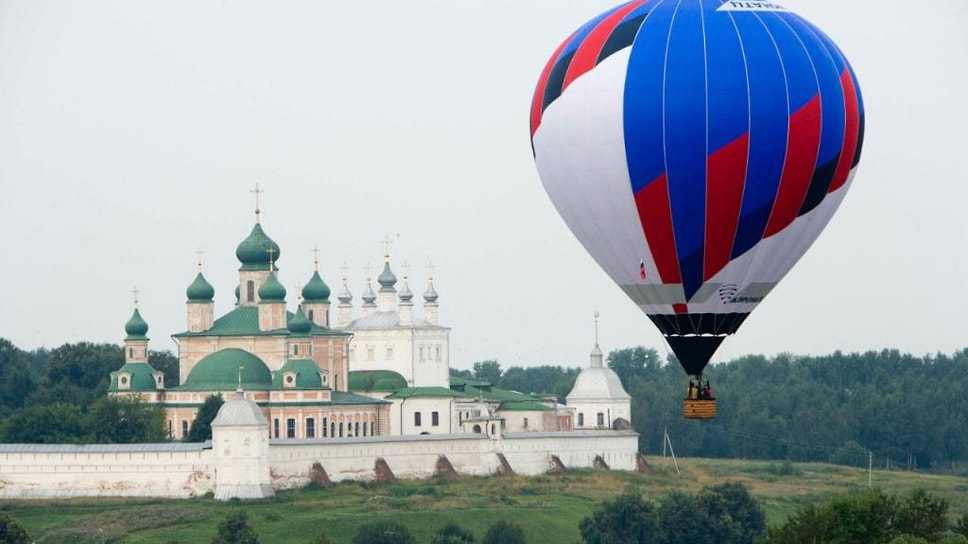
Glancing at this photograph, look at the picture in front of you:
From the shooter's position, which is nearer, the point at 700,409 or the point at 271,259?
the point at 700,409

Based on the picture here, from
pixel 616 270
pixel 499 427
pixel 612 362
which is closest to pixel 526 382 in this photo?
pixel 612 362

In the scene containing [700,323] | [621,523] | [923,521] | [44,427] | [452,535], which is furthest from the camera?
[44,427]

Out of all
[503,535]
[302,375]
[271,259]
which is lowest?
[503,535]

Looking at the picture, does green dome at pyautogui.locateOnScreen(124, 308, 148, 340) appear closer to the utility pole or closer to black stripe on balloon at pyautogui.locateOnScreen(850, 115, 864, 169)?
the utility pole

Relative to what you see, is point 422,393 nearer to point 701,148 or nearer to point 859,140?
point 859,140

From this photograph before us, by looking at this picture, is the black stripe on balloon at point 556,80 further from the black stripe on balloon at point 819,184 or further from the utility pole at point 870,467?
the utility pole at point 870,467

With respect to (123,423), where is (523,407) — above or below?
above

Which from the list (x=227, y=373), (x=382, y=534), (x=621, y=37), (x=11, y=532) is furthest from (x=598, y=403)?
(x=621, y=37)

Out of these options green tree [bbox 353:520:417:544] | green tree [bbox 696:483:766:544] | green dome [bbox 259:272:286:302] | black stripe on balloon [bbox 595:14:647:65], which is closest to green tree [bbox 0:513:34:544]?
green tree [bbox 353:520:417:544]

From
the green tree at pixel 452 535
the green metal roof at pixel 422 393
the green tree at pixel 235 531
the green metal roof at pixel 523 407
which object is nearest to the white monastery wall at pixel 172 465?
the green tree at pixel 452 535
